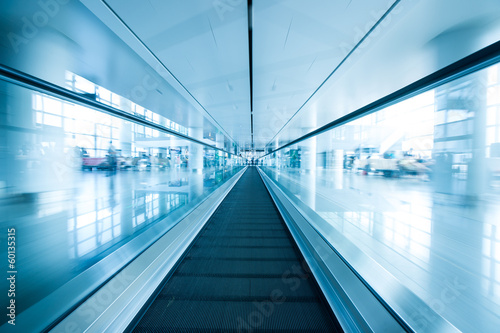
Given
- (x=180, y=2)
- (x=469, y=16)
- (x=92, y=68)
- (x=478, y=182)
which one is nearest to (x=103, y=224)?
(x=92, y=68)

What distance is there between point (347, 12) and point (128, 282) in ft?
11.1

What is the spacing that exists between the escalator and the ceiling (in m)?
2.79

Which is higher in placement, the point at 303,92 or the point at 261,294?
the point at 303,92

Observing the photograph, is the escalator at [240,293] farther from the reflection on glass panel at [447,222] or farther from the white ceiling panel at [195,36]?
the white ceiling panel at [195,36]

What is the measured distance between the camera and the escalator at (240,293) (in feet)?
4.00

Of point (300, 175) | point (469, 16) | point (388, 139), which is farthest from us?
point (300, 175)

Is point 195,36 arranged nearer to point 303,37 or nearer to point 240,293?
point 303,37

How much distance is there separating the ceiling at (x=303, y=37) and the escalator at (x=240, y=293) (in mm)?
2795

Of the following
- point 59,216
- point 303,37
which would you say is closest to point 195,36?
point 303,37

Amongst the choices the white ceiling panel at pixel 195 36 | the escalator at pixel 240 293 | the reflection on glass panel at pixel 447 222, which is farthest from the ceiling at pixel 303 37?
the escalator at pixel 240 293

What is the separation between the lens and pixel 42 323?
3.51 feet

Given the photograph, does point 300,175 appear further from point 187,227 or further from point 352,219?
point 187,227

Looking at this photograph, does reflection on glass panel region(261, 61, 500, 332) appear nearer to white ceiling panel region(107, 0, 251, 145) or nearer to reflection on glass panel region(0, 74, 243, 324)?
white ceiling panel region(107, 0, 251, 145)

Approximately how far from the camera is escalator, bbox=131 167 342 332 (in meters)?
1.22
